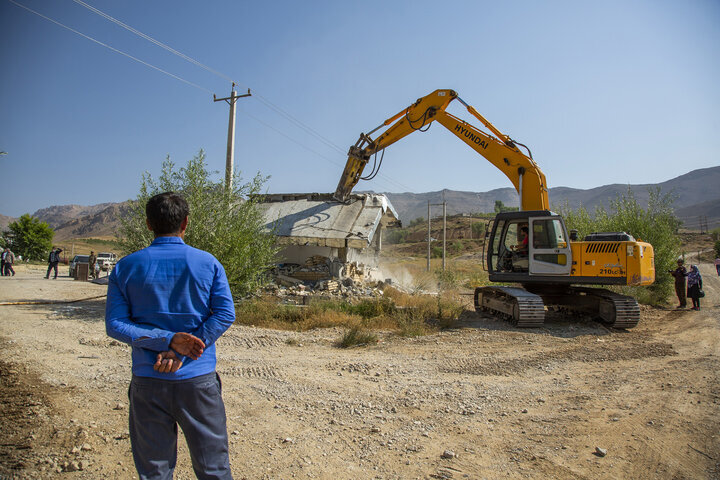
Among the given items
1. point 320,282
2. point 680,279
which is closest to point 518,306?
point 320,282

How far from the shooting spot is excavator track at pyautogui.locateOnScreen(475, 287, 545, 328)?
990 cm

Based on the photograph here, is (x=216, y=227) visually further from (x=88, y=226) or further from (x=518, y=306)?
(x=88, y=226)

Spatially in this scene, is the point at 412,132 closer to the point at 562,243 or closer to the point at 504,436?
the point at 562,243

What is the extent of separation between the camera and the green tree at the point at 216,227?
1073 centimetres

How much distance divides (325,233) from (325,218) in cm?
105

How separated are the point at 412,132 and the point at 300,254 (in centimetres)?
614

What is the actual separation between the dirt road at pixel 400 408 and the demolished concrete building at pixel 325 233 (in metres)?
6.88

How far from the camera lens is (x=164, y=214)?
237 cm

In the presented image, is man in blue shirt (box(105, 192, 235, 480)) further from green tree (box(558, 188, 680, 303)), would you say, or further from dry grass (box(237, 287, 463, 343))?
green tree (box(558, 188, 680, 303))

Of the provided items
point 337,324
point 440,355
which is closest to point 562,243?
point 440,355

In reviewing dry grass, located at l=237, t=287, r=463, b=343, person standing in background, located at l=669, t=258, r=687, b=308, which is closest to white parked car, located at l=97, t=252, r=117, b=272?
dry grass, located at l=237, t=287, r=463, b=343

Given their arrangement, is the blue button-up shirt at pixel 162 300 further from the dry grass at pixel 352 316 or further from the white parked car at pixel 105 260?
the white parked car at pixel 105 260

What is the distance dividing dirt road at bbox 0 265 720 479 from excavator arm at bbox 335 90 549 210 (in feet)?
14.8

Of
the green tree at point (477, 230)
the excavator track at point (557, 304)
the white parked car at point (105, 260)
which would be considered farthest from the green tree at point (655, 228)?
the green tree at point (477, 230)
